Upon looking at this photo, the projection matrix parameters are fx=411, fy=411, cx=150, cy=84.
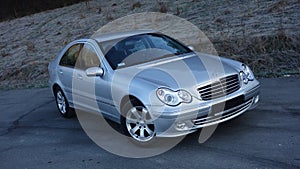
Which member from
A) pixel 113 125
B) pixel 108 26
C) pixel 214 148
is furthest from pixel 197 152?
pixel 108 26

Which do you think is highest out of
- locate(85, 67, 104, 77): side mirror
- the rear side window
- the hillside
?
locate(85, 67, 104, 77): side mirror

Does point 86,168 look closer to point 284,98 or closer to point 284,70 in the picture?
point 284,98

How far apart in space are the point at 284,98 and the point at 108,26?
38.3 ft

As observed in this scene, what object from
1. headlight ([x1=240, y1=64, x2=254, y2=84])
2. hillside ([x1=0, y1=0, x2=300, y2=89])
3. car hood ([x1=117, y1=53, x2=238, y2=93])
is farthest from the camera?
hillside ([x1=0, y1=0, x2=300, y2=89])

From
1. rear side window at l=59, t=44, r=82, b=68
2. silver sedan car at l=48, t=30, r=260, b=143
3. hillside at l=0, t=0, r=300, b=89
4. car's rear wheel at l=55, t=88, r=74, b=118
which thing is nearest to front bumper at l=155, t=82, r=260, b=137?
silver sedan car at l=48, t=30, r=260, b=143

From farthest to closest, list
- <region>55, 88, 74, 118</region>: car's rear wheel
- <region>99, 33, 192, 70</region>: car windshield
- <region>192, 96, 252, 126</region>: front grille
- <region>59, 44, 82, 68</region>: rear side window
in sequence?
<region>55, 88, 74, 118</region>: car's rear wheel → <region>59, 44, 82, 68</region>: rear side window → <region>99, 33, 192, 70</region>: car windshield → <region>192, 96, 252, 126</region>: front grille

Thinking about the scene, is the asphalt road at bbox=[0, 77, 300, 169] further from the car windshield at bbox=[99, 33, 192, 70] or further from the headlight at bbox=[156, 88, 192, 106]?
the car windshield at bbox=[99, 33, 192, 70]

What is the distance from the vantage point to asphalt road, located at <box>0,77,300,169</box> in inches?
190

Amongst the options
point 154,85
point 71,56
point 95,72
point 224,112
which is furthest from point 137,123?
point 71,56

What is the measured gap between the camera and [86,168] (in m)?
5.07

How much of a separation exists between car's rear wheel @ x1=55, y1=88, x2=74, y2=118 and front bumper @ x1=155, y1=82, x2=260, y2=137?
273 cm

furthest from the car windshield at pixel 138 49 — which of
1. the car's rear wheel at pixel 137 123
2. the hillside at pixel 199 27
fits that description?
the hillside at pixel 199 27

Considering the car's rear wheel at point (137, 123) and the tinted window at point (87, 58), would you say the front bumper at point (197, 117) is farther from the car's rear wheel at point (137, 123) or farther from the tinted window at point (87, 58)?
the tinted window at point (87, 58)

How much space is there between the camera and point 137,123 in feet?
17.9
